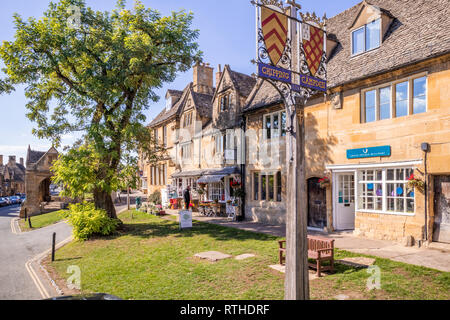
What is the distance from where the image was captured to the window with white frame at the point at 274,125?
16.7 metres

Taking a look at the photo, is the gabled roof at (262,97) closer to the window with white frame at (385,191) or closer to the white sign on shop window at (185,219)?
the window with white frame at (385,191)

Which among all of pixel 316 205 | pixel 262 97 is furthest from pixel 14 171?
pixel 316 205

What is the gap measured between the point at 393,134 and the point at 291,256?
8387mm

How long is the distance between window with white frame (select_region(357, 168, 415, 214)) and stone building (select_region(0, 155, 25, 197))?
76.7 m

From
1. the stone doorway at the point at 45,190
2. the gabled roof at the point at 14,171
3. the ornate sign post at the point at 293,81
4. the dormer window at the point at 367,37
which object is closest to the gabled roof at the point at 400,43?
the dormer window at the point at 367,37

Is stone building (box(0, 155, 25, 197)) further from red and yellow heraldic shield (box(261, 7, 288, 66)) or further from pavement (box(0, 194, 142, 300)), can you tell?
red and yellow heraldic shield (box(261, 7, 288, 66))

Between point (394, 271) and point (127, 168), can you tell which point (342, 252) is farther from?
point (127, 168)

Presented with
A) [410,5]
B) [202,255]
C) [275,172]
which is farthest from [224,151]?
[410,5]

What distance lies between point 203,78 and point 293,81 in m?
24.0

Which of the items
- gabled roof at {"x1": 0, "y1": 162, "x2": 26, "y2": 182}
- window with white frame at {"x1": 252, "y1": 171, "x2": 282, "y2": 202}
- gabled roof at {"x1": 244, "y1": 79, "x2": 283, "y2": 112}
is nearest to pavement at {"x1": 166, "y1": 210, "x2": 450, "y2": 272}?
window with white frame at {"x1": 252, "y1": 171, "x2": 282, "y2": 202}

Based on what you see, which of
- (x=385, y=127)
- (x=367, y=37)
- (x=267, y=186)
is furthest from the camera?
(x=267, y=186)

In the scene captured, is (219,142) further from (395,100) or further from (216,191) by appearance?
(395,100)

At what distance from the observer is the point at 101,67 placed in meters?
16.9

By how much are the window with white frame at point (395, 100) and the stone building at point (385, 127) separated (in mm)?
35
